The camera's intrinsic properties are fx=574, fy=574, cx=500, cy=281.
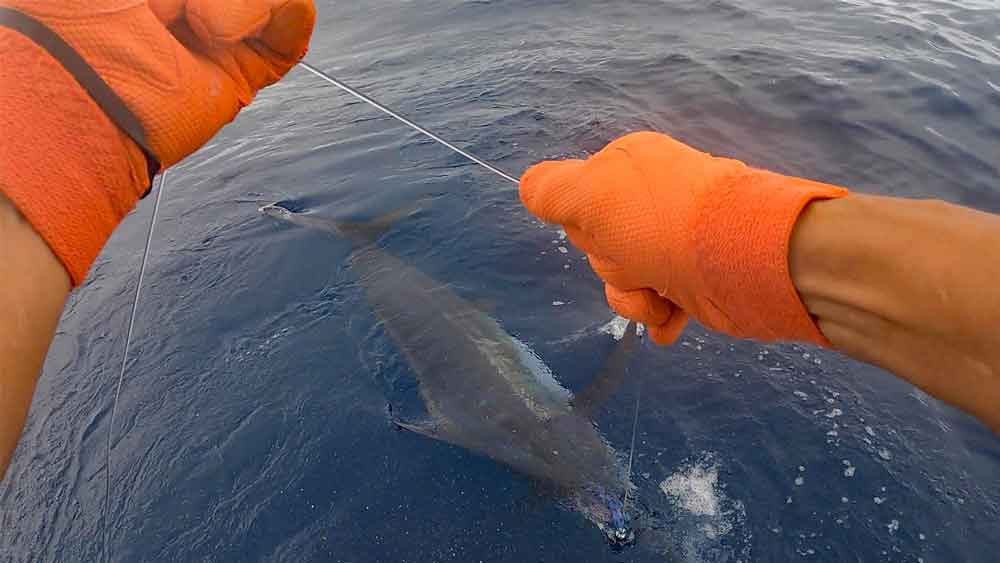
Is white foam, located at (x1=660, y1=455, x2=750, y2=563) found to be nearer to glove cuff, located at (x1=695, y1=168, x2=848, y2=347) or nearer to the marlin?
the marlin

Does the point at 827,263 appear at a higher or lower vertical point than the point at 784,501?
higher

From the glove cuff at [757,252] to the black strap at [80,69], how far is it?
2.12 m

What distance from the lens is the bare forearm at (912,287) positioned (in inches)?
53.9

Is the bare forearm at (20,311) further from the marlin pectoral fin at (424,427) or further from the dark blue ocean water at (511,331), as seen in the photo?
the marlin pectoral fin at (424,427)

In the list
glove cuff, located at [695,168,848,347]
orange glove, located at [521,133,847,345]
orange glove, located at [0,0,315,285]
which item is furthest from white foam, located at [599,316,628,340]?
orange glove, located at [0,0,315,285]

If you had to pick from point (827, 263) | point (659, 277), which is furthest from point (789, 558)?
point (827, 263)

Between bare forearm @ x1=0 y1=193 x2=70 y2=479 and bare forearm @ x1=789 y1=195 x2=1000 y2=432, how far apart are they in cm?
237

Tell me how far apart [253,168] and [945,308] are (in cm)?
1042

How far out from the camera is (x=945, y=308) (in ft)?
→ 4.62

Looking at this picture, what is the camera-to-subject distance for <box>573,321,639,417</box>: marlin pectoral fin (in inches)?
191

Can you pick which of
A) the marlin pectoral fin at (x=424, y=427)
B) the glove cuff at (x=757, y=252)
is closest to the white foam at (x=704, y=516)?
the marlin pectoral fin at (x=424, y=427)

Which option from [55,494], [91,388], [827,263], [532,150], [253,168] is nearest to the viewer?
[827,263]

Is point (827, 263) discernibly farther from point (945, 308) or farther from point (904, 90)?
point (904, 90)

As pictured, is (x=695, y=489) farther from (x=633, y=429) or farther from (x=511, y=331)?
(x=511, y=331)
